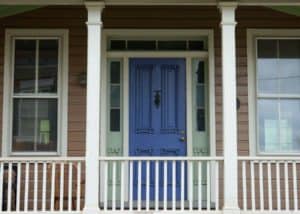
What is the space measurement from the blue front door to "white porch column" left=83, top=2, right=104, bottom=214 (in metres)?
1.27

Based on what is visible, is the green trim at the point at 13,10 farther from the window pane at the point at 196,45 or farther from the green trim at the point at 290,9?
the green trim at the point at 290,9

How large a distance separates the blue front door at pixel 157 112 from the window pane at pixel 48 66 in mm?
1077

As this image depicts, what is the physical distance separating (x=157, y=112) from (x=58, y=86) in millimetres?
1421

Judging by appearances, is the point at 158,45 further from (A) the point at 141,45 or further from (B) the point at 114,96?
(B) the point at 114,96

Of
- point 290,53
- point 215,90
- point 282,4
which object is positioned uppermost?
point 282,4

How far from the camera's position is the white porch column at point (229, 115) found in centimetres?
524

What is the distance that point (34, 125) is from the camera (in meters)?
6.48

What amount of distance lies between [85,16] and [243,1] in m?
2.28

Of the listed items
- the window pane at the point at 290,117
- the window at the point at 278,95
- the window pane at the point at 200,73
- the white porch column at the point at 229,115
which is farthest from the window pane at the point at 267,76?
the white porch column at the point at 229,115

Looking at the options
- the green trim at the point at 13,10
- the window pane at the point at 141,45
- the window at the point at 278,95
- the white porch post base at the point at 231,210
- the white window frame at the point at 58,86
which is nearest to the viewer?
the white porch post base at the point at 231,210

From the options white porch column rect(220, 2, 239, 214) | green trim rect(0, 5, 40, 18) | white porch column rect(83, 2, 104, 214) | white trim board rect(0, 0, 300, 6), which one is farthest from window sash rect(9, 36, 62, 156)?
white porch column rect(220, 2, 239, 214)

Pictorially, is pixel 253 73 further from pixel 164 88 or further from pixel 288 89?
pixel 164 88

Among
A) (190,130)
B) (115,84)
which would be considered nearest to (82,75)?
(115,84)

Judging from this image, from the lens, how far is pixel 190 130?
6488 mm
